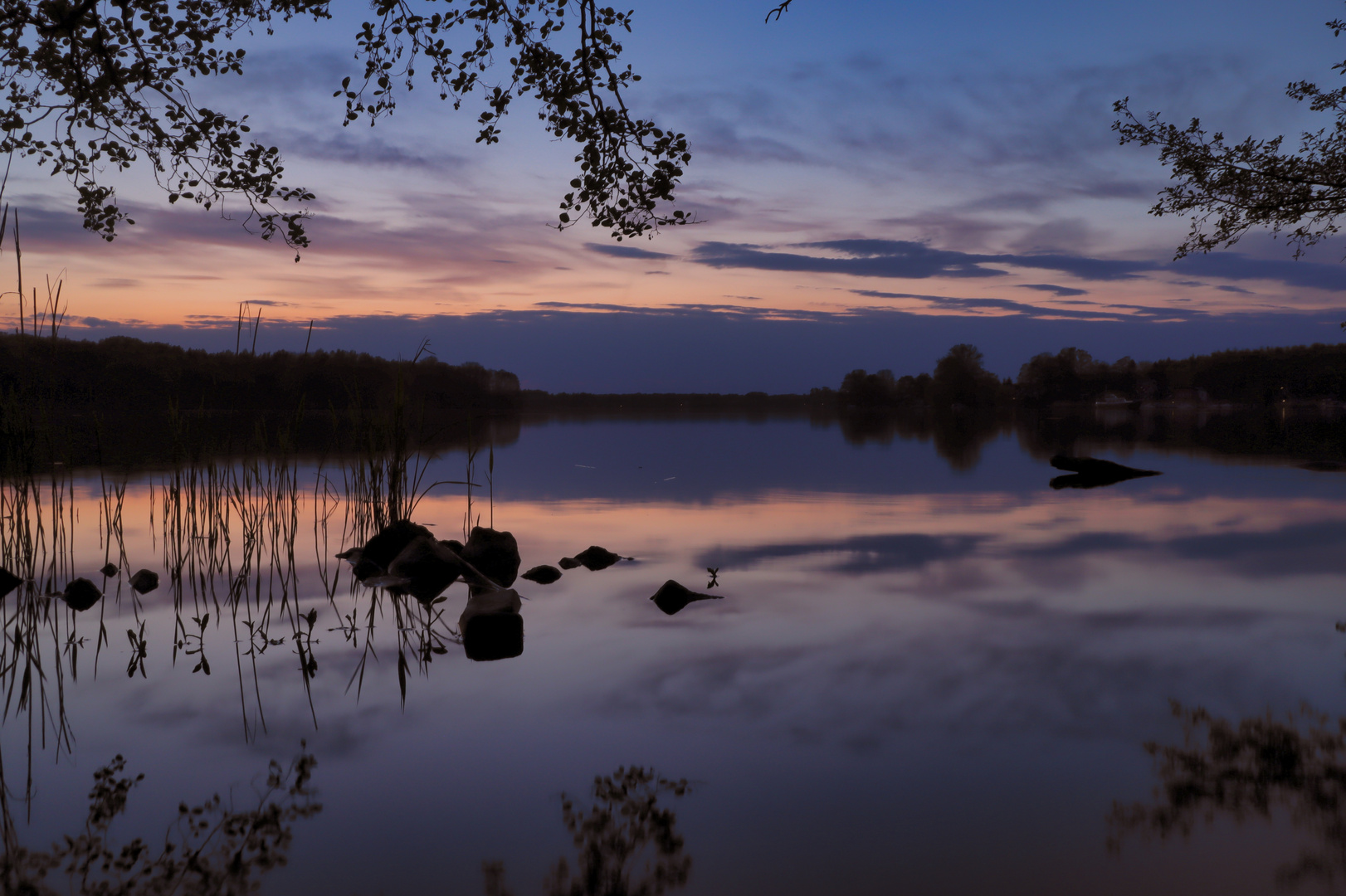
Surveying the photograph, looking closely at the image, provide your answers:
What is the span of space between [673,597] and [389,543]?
4062 mm

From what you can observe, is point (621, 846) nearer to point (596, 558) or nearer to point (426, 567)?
point (426, 567)

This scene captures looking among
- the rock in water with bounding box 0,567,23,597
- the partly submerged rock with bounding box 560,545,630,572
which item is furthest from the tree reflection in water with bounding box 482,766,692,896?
the rock in water with bounding box 0,567,23,597

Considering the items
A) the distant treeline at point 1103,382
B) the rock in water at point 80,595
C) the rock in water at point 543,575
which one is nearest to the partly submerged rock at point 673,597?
the rock in water at point 543,575

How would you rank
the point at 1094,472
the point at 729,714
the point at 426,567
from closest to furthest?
the point at 729,714 → the point at 426,567 → the point at 1094,472

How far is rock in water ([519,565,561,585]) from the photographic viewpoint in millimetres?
11148

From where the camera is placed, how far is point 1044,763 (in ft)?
17.5

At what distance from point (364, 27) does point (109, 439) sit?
33337mm

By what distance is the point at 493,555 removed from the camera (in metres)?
11.4

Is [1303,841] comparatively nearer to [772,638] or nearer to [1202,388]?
[772,638]

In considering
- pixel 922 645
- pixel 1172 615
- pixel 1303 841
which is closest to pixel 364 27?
pixel 922 645

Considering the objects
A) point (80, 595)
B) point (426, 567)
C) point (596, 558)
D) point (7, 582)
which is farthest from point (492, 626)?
point (7, 582)

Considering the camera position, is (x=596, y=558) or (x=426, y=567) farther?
(x=596, y=558)

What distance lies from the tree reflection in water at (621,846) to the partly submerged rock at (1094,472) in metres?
23.0

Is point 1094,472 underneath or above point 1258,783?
above
